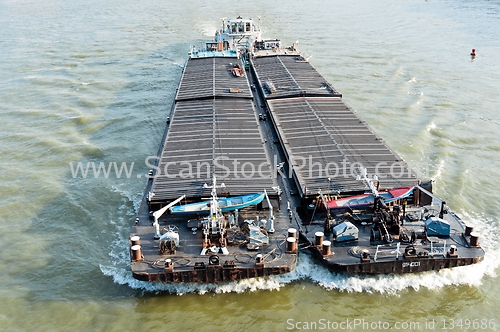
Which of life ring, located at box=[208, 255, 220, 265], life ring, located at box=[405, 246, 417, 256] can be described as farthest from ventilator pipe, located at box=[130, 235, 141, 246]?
life ring, located at box=[405, 246, 417, 256]

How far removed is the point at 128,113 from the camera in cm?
4041

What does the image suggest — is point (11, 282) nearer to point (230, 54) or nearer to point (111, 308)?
point (111, 308)

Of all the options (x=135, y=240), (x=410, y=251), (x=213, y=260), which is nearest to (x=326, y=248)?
(x=410, y=251)

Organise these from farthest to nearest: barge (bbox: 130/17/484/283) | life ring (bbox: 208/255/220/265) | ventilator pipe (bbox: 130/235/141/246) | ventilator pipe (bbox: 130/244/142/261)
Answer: ventilator pipe (bbox: 130/235/141/246) < barge (bbox: 130/17/484/283) < ventilator pipe (bbox: 130/244/142/261) < life ring (bbox: 208/255/220/265)

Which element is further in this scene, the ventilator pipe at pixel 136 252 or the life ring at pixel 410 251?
the life ring at pixel 410 251

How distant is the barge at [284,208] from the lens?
753 inches

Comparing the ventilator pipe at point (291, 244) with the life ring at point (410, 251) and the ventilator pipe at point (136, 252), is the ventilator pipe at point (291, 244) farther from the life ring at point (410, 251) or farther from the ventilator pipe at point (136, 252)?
the ventilator pipe at point (136, 252)

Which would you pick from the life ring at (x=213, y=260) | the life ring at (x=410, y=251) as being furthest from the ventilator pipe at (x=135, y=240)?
the life ring at (x=410, y=251)

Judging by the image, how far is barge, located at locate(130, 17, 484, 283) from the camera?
62.7 feet

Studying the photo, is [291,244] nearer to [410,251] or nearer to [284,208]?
[284,208]

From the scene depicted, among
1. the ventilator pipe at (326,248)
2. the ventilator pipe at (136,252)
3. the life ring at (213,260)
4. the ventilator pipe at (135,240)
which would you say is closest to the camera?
the life ring at (213,260)

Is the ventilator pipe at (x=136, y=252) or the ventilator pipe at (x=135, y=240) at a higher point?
the ventilator pipe at (x=135, y=240)

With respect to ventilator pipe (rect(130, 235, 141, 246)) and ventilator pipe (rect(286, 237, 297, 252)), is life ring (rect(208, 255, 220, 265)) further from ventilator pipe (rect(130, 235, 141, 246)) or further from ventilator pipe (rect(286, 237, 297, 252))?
ventilator pipe (rect(130, 235, 141, 246))

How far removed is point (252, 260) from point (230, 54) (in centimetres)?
3098
